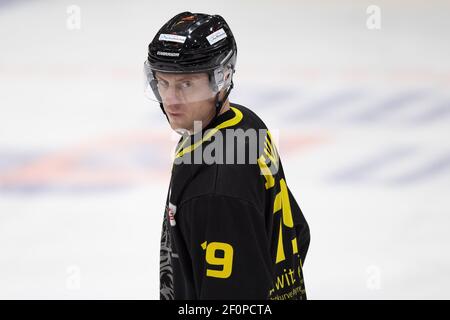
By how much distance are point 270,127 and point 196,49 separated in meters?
2.85

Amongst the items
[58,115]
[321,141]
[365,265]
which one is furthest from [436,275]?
[58,115]

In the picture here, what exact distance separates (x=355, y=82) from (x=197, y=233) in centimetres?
365

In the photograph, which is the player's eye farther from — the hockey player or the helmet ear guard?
the helmet ear guard

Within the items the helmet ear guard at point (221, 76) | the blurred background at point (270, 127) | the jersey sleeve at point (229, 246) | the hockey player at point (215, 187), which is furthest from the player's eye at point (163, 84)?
the blurred background at point (270, 127)

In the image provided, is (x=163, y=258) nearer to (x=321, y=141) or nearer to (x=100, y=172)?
(x=100, y=172)

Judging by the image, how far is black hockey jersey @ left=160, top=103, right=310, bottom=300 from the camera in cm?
150

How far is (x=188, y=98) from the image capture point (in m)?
1.67

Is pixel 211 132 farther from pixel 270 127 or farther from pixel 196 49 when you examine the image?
pixel 270 127

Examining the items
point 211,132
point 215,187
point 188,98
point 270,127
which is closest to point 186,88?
point 188,98

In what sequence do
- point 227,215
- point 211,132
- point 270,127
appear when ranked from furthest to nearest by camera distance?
point 270,127
point 211,132
point 227,215

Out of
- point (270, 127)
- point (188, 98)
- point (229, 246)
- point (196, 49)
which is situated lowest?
point (270, 127)

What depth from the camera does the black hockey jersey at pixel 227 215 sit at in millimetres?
1501

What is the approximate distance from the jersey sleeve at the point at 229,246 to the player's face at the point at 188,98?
24cm

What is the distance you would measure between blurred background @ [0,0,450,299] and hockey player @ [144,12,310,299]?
1.53 meters
